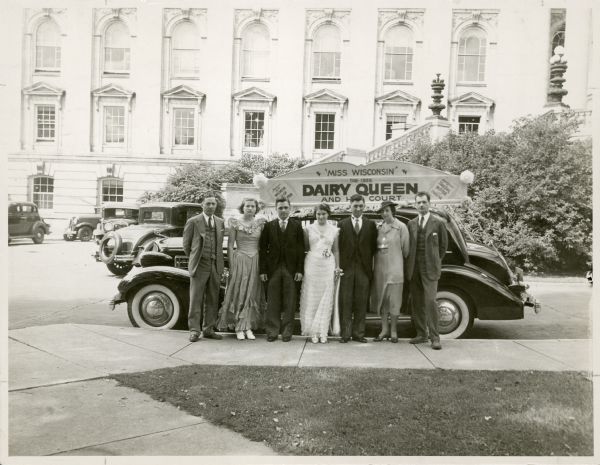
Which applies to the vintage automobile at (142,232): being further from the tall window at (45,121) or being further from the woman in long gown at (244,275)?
the woman in long gown at (244,275)

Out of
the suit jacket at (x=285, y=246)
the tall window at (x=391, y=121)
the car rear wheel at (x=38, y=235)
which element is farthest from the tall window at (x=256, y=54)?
the car rear wheel at (x=38, y=235)

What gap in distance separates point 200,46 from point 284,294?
371 cm

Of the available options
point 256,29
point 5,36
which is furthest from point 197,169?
point 5,36

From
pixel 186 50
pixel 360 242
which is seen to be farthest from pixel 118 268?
pixel 360 242

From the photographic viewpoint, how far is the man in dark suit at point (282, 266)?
6062mm

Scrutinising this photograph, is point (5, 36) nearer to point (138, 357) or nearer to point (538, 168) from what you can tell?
point (138, 357)

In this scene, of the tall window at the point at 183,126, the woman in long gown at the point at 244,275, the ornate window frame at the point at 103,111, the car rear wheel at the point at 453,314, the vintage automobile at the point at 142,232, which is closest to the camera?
the woman in long gown at the point at 244,275

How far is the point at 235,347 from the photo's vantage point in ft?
19.0

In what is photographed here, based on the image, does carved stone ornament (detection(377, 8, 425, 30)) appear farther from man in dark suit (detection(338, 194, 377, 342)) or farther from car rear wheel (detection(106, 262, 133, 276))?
car rear wheel (detection(106, 262, 133, 276))

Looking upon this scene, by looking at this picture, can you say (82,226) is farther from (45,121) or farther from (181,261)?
(45,121)

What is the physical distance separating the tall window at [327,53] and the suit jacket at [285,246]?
2.42 meters

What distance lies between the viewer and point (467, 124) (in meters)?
9.62

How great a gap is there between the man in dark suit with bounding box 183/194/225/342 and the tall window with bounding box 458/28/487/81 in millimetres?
3853

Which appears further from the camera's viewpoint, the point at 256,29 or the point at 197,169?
the point at 197,169
